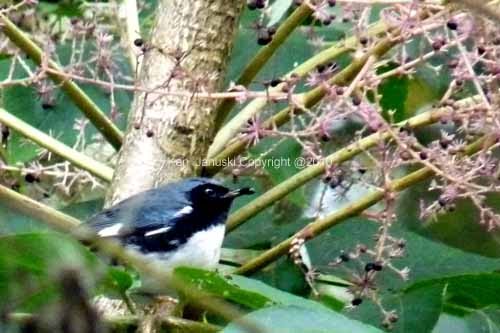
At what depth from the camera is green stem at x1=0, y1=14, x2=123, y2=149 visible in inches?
89.4

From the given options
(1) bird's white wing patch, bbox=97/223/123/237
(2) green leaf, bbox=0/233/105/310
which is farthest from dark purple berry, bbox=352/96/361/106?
(2) green leaf, bbox=0/233/105/310

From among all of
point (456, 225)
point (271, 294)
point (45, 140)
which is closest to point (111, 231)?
point (45, 140)

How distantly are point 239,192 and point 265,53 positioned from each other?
Answer: 43 cm

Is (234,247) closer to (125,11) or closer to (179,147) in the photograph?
(179,147)

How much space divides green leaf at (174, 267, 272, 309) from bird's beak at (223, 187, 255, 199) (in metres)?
1.04

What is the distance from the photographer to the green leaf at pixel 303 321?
144 centimetres

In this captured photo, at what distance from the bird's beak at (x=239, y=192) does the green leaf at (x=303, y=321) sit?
1172mm

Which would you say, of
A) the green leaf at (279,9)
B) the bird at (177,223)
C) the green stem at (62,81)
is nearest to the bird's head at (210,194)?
the bird at (177,223)

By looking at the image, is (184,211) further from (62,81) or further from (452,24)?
(452,24)

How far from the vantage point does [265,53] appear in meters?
2.46

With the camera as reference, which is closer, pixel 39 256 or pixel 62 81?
pixel 39 256

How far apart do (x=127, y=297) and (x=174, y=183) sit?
0.88 meters

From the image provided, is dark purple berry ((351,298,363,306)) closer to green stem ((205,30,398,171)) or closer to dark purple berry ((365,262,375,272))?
dark purple berry ((365,262,375,272))

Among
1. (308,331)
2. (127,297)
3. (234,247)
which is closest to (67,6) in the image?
(234,247)
